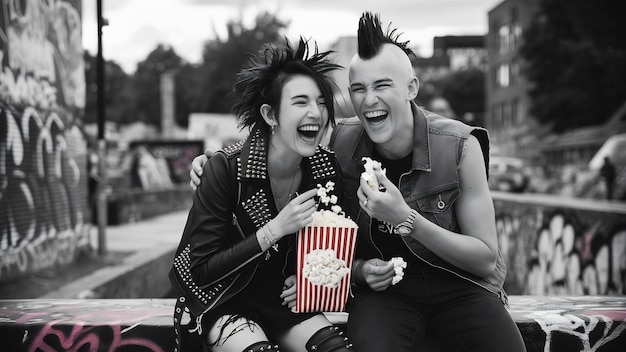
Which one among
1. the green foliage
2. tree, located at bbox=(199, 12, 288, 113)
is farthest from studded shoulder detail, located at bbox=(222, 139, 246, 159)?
tree, located at bbox=(199, 12, 288, 113)

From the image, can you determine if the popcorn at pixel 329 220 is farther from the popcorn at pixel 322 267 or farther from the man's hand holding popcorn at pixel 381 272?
the man's hand holding popcorn at pixel 381 272

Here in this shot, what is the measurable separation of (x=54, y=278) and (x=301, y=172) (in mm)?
6578

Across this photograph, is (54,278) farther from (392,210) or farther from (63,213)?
(392,210)

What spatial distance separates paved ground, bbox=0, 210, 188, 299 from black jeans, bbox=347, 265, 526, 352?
12.1 ft

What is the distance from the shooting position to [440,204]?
126 inches

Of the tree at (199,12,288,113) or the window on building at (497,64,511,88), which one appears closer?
the tree at (199,12,288,113)

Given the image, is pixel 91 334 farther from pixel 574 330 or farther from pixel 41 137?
pixel 41 137

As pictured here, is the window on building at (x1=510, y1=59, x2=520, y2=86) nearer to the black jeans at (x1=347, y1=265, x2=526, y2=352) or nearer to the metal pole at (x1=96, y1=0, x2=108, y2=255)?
the metal pole at (x1=96, y1=0, x2=108, y2=255)

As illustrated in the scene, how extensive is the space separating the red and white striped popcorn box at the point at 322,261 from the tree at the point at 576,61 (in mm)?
28904

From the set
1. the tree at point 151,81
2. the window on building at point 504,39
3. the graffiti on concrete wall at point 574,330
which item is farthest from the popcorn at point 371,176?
the tree at point 151,81

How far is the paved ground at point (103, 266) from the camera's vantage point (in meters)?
6.64

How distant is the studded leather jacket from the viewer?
2977mm

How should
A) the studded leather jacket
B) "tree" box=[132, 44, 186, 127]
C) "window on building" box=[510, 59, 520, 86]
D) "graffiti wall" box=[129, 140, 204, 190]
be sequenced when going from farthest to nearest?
"tree" box=[132, 44, 186, 127], "window on building" box=[510, 59, 520, 86], "graffiti wall" box=[129, 140, 204, 190], the studded leather jacket

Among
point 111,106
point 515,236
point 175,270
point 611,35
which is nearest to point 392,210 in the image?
point 175,270
